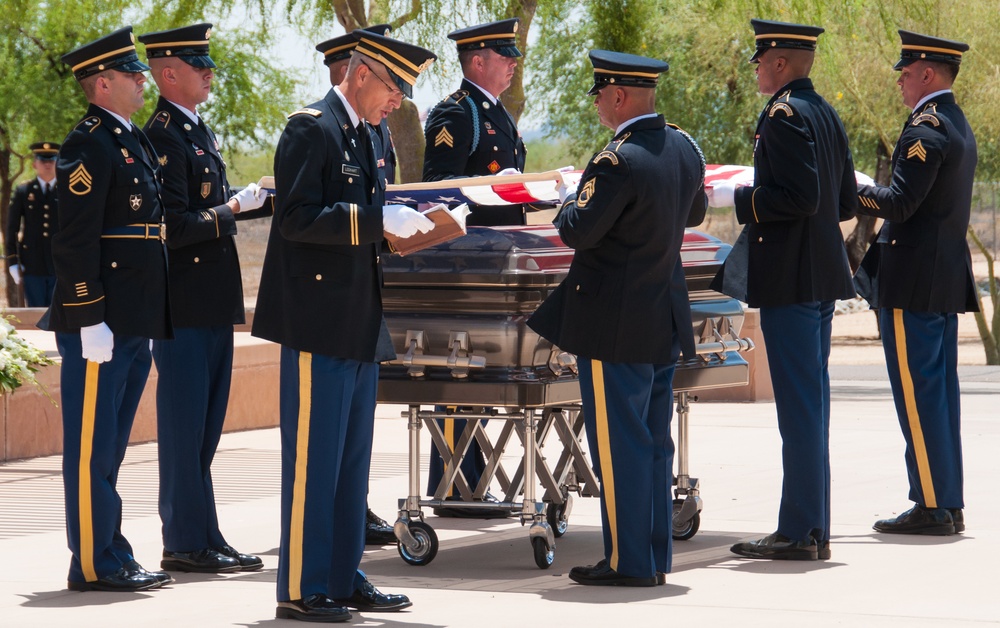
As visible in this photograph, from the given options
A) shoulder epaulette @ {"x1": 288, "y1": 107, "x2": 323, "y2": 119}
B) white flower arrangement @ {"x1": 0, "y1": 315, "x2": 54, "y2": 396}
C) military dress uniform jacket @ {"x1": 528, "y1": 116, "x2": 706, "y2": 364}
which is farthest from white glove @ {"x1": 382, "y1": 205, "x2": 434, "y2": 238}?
white flower arrangement @ {"x1": 0, "y1": 315, "x2": 54, "y2": 396}

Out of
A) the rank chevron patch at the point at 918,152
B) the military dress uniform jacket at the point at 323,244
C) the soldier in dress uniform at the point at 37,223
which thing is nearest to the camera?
the military dress uniform jacket at the point at 323,244

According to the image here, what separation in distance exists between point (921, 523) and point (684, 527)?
1.08m

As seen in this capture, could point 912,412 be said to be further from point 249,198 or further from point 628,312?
point 249,198

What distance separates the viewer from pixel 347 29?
599 inches

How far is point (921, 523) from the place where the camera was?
24.4ft

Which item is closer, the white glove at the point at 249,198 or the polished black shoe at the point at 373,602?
the polished black shoe at the point at 373,602

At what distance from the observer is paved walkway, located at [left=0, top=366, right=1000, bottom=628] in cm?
567

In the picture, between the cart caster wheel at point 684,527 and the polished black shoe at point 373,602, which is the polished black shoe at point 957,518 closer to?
the cart caster wheel at point 684,527

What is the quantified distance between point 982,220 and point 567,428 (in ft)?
132

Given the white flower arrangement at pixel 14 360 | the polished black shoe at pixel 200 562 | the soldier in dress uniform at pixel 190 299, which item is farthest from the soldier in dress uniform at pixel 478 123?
the white flower arrangement at pixel 14 360

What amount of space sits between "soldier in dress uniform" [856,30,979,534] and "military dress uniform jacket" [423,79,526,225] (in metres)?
1.65

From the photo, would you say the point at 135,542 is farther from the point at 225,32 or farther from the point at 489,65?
the point at 225,32

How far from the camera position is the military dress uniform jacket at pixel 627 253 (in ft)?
19.9

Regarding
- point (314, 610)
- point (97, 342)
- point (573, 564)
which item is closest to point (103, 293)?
point (97, 342)
